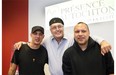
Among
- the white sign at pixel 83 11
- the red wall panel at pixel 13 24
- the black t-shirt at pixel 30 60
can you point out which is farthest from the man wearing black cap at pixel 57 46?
the red wall panel at pixel 13 24

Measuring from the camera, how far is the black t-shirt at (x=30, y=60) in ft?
6.01

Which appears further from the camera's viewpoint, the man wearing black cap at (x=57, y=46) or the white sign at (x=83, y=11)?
the white sign at (x=83, y=11)

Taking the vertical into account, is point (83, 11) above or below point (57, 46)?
above

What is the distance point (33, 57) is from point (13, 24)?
2069mm

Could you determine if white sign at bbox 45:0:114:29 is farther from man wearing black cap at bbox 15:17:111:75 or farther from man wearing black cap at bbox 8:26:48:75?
man wearing black cap at bbox 8:26:48:75

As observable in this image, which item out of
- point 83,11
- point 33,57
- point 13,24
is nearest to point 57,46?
point 33,57

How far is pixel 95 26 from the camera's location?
2533 millimetres

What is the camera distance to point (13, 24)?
3787mm

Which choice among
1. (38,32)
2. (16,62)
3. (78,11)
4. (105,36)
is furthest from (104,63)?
(78,11)

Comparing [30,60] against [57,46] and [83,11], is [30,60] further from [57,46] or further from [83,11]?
[83,11]

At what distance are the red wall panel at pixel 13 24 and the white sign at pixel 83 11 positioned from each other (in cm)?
63

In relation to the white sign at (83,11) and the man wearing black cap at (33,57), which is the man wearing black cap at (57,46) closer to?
the man wearing black cap at (33,57)

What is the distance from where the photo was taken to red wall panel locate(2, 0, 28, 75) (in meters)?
3.66

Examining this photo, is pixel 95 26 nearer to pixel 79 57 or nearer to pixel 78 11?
pixel 78 11
